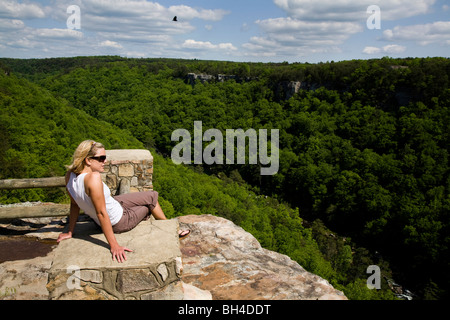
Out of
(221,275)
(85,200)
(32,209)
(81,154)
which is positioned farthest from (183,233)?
(32,209)

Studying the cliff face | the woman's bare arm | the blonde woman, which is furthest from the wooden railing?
the cliff face

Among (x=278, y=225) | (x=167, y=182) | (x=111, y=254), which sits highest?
(x=111, y=254)

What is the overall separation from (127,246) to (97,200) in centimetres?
51

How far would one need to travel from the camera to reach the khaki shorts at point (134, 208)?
3074 mm

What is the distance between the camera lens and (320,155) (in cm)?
4116

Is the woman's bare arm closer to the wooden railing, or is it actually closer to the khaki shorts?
the khaki shorts

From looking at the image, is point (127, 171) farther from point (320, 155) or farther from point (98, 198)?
point (320, 155)

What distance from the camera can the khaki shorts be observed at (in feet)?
10.1

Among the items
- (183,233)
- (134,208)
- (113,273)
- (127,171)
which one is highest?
(127,171)

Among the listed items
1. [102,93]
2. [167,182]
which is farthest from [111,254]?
[102,93]
